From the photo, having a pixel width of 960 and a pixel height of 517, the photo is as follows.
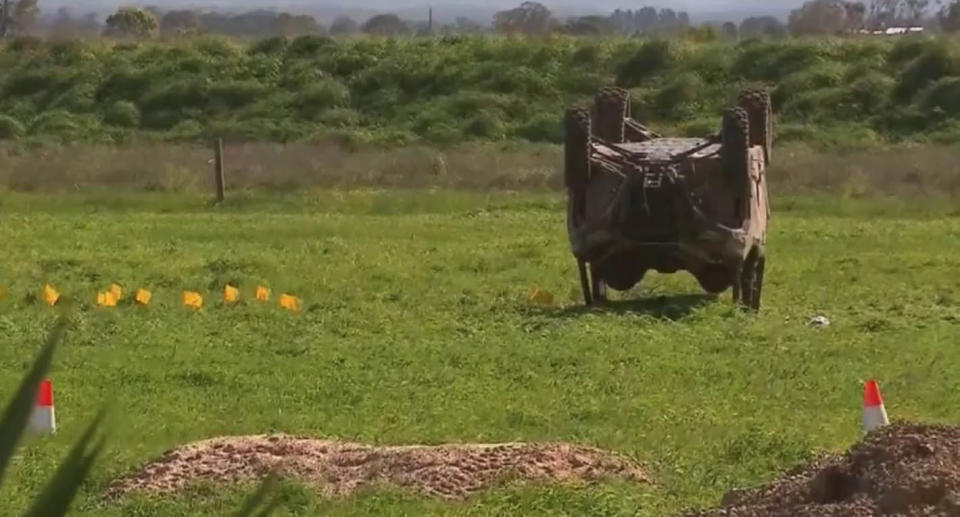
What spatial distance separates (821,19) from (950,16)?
15.0ft

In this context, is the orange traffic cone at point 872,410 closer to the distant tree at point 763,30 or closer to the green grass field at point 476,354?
the green grass field at point 476,354

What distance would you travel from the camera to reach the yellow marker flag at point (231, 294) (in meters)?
15.1

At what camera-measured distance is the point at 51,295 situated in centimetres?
1526

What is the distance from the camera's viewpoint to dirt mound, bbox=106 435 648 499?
7660mm

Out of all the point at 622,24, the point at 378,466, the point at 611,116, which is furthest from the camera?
the point at 622,24

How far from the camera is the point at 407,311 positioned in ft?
47.8

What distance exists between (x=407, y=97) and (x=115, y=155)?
380 inches

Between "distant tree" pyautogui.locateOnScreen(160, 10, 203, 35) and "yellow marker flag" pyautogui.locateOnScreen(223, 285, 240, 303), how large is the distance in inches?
1334

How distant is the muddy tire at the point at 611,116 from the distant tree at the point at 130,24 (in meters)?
35.6

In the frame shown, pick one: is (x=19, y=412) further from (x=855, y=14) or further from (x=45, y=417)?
(x=855, y=14)

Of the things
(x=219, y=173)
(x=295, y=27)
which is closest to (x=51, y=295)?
(x=219, y=173)

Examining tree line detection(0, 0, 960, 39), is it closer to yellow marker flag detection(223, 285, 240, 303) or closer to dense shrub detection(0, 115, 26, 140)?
dense shrub detection(0, 115, 26, 140)

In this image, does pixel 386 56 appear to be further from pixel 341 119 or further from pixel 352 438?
pixel 352 438

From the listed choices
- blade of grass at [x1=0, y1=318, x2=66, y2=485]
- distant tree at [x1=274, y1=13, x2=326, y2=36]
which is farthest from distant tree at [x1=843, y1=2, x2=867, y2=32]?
blade of grass at [x1=0, y1=318, x2=66, y2=485]
